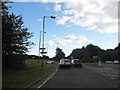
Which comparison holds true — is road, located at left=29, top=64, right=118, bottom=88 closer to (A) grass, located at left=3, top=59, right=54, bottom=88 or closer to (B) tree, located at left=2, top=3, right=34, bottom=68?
(A) grass, located at left=3, top=59, right=54, bottom=88

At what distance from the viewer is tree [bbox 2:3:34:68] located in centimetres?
2634

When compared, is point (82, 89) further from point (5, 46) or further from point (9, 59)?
point (9, 59)

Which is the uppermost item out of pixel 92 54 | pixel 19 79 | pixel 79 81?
pixel 92 54

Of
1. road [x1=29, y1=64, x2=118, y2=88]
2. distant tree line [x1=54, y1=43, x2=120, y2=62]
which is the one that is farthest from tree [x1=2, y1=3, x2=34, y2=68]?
distant tree line [x1=54, y1=43, x2=120, y2=62]

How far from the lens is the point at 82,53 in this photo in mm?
140750

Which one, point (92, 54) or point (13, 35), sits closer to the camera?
point (13, 35)

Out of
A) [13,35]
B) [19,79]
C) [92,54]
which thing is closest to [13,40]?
[13,35]

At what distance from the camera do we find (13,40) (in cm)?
2783

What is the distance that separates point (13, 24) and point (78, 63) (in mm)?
25902

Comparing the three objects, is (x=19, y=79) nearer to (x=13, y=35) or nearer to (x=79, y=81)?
(x=79, y=81)

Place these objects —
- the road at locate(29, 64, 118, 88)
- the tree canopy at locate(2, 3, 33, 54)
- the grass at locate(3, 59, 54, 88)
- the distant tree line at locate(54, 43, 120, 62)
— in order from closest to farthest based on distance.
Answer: the grass at locate(3, 59, 54, 88) < the road at locate(29, 64, 118, 88) < the tree canopy at locate(2, 3, 33, 54) < the distant tree line at locate(54, 43, 120, 62)

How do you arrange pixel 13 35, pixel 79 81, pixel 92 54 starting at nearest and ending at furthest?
pixel 79 81, pixel 13 35, pixel 92 54

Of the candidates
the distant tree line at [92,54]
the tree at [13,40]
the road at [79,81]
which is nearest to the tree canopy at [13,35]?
the tree at [13,40]

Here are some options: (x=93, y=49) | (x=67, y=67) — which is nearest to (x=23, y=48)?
(x=67, y=67)
